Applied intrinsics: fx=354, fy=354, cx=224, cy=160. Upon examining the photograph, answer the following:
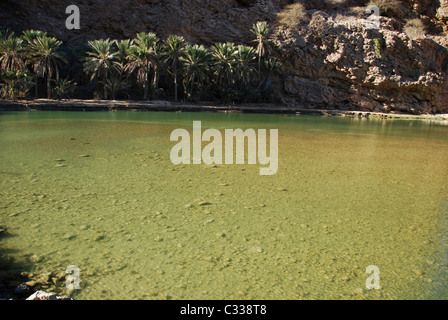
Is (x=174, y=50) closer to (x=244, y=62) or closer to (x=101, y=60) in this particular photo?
(x=101, y=60)

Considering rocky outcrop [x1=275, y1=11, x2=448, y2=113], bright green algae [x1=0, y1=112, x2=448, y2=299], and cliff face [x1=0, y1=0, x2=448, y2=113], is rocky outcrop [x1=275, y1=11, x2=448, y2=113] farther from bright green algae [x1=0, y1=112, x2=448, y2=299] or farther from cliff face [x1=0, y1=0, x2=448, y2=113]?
bright green algae [x1=0, y1=112, x2=448, y2=299]

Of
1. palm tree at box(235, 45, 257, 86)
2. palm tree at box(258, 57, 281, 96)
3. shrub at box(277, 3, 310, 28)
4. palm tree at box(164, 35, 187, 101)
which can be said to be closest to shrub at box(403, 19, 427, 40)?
shrub at box(277, 3, 310, 28)

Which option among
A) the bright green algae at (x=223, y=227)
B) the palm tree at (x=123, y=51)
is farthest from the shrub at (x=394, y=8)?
the bright green algae at (x=223, y=227)

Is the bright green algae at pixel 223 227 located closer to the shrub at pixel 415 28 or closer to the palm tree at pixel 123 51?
the palm tree at pixel 123 51

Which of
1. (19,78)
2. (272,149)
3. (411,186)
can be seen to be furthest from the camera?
(19,78)

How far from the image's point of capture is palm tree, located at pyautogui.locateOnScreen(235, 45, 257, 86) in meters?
37.7

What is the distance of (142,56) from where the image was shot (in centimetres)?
3528

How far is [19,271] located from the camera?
3477mm

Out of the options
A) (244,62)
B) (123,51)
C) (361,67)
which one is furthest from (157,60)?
(361,67)
